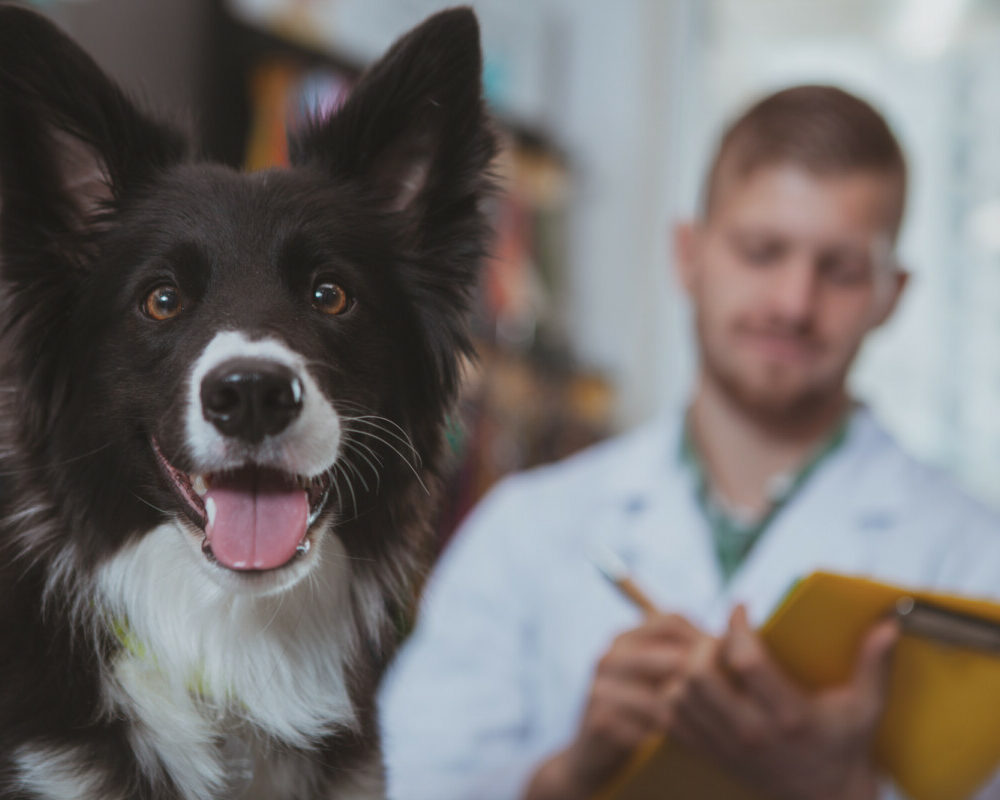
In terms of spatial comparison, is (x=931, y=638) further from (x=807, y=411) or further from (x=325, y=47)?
(x=325, y=47)

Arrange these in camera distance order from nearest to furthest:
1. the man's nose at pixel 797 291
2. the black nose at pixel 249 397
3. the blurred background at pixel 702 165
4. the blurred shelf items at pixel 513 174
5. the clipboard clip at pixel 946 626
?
the black nose at pixel 249 397
the clipboard clip at pixel 946 626
the man's nose at pixel 797 291
the blurred shelf items at pixel 513 174
the blurred background at pixel 702 165

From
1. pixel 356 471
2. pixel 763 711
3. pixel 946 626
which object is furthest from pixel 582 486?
pixel 356 471

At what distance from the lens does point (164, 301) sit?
81 centimetres

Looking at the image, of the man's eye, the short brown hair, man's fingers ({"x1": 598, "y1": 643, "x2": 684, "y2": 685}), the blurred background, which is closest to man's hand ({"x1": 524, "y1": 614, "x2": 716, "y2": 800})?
man's fingers ({"x1": 598, "y1": 643, "x2": 684, "y2": 685})

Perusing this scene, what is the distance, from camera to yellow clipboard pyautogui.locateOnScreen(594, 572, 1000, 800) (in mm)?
988

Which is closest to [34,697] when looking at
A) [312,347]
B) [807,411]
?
[312,347]

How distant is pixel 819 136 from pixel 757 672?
37.6 inches

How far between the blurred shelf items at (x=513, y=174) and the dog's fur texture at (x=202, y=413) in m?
1.10

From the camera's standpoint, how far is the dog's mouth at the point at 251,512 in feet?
2.17

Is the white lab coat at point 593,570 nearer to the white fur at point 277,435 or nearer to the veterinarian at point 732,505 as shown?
the veterinarian at point 732,505

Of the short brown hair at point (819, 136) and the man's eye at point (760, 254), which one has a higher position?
the short brown hair at point (819, 136)

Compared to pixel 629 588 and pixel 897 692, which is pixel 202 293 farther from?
pixel 897 692

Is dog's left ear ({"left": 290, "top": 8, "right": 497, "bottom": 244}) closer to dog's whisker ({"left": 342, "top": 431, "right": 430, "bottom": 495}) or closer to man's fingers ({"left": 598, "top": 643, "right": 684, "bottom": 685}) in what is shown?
dog's whisker ({"left": 342, "top": 431, "right": 430, "bottom": 495})

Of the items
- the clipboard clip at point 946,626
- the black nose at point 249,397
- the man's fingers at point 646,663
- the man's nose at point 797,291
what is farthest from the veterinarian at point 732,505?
the black nose at point 249,397
